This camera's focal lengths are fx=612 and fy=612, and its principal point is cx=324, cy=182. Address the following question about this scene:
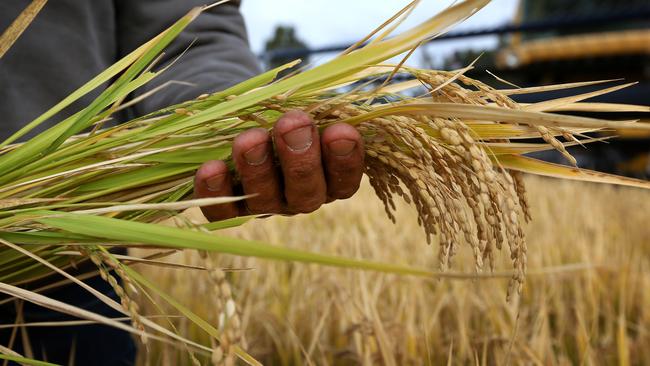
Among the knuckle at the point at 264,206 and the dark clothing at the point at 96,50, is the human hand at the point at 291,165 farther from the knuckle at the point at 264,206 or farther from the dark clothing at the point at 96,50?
the dark clothing at the point at 96,50

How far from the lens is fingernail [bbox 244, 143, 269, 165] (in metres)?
0.77

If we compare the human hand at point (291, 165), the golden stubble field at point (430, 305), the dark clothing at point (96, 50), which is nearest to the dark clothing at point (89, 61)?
the dark clothing at point (96, 50)

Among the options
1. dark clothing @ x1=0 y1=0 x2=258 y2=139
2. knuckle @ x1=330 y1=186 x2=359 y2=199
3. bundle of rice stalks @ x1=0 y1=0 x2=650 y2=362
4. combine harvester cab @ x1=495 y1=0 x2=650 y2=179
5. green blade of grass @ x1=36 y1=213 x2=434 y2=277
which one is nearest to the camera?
green blade of grass @ x1=36 y1=213 x2=434 y2=277

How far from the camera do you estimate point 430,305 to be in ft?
5.88

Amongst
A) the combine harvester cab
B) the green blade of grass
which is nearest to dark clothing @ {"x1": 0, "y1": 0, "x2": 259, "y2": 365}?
the green blade of grass

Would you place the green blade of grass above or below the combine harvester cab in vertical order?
below

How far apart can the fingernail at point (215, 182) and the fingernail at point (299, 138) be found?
0.32 ft

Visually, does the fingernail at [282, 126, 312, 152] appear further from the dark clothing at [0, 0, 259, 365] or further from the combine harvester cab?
the combine harvester cab

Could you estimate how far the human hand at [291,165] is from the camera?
77 centimetres

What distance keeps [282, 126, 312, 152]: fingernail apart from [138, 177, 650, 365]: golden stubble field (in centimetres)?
38

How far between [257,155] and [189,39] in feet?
2.39

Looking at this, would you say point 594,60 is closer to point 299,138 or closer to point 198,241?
point 299,138

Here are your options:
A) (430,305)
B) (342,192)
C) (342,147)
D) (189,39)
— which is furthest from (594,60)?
(342,147)

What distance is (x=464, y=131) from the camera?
2.31 ft
